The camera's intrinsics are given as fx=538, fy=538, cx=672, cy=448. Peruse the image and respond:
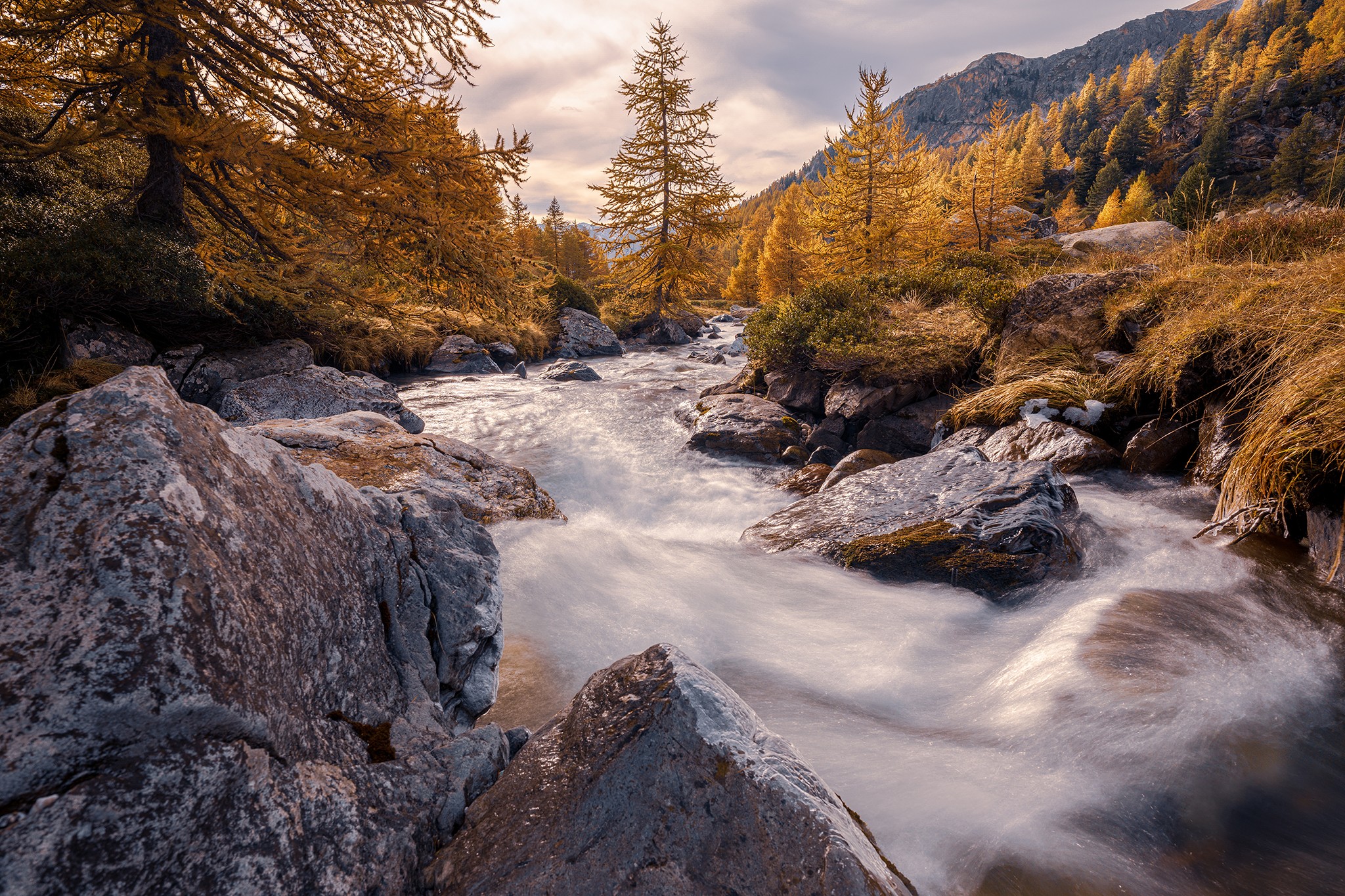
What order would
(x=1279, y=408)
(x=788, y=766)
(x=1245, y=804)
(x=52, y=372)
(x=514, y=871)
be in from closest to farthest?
(x=514, y=871) → (x=788, y=766) → (x=1245, y=804) → (x=1279, y=408) → (x=52, y=372)

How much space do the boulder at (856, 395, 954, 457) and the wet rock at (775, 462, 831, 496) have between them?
105 centimetres

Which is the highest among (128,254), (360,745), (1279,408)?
(128,254)

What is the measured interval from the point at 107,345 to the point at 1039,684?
433 inches

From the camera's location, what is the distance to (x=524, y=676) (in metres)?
3.47

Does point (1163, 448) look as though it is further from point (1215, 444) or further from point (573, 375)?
point (573, 375)

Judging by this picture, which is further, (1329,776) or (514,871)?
(1329,776)

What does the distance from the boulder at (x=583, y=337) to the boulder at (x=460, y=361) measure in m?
4.69

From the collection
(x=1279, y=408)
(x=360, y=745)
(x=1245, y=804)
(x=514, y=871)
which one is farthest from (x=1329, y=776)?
(x=360, y=745)

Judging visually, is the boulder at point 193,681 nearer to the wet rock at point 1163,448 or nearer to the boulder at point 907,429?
the wet rock at point 1163,448

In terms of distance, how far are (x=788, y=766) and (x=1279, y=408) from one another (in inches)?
213

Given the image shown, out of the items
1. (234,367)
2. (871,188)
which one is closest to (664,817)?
(234,367)

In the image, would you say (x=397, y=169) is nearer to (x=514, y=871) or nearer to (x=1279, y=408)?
(x=514, y=871)

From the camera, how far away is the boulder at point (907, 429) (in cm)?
842

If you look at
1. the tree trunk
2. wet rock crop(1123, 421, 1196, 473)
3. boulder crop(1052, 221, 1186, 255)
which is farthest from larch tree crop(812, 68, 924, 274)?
the tree trunk
